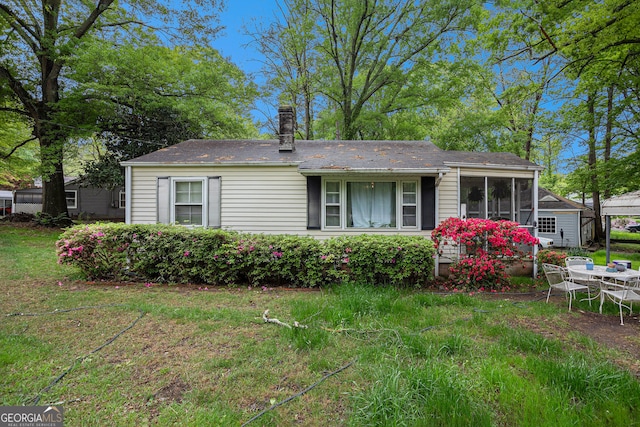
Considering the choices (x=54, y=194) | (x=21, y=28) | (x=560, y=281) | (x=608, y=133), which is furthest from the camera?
(x=608, y=133)

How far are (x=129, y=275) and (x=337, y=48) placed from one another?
15.2m

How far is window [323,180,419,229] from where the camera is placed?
8.17 meters

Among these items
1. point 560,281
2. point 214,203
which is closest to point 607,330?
point 560,281

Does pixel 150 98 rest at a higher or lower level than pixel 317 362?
higher

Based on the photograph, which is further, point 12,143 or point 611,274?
point 12,143

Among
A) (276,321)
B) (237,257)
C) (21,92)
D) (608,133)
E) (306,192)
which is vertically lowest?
(276,321)

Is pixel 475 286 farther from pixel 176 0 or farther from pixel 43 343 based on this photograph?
pixel 176 0

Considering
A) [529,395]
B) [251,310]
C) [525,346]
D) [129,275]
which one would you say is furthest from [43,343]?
[525,346]

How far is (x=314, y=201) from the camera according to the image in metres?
8.12

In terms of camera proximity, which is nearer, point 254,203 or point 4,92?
point 254,203

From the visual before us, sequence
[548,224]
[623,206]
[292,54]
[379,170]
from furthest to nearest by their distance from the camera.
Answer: [292,54], [548,224], [379,170], [623,206]

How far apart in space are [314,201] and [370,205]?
1.62 metres

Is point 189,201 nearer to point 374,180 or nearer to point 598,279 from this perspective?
point 374,180

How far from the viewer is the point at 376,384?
8.35 feet
